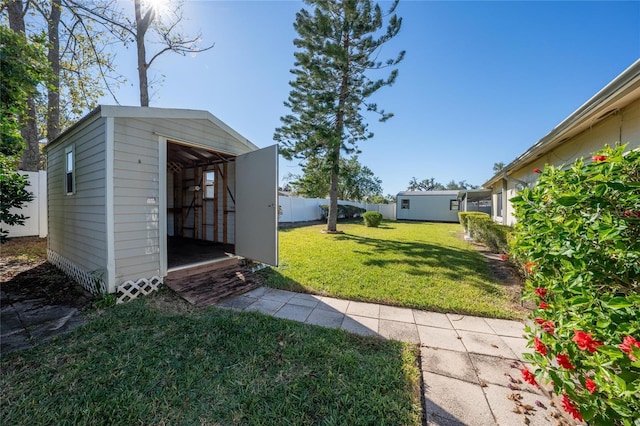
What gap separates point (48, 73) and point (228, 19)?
4.34 m

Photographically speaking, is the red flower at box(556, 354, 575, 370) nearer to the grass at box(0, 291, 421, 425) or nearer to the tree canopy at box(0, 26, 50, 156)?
the grass at box(0, 291, 421, 425)

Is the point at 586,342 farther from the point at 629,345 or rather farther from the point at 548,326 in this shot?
the point at 548,326

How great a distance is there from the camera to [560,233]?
145cm

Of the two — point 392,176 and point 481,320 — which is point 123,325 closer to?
point 481,320

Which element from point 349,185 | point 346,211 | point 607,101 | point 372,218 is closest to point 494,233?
point 607,101

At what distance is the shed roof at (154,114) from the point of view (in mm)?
3332

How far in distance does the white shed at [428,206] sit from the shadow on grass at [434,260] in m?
14.6

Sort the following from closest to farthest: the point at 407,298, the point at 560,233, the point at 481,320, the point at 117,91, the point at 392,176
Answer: the point at 560,233, the point at 481,320, the point at 407,298, the point at 117,91, the point at 392,176

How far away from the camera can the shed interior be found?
611 cm

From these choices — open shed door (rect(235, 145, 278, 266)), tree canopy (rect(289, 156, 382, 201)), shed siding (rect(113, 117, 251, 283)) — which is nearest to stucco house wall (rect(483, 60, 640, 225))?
open shed door (rect(235, 145, 278, 266))

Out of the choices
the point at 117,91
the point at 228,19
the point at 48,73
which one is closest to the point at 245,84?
the point at 228,19

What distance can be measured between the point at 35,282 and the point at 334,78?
10776 mm

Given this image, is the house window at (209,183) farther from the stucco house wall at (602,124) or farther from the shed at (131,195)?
the stucco house wall at (602,124)

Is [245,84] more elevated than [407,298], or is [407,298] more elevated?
[245,84]
